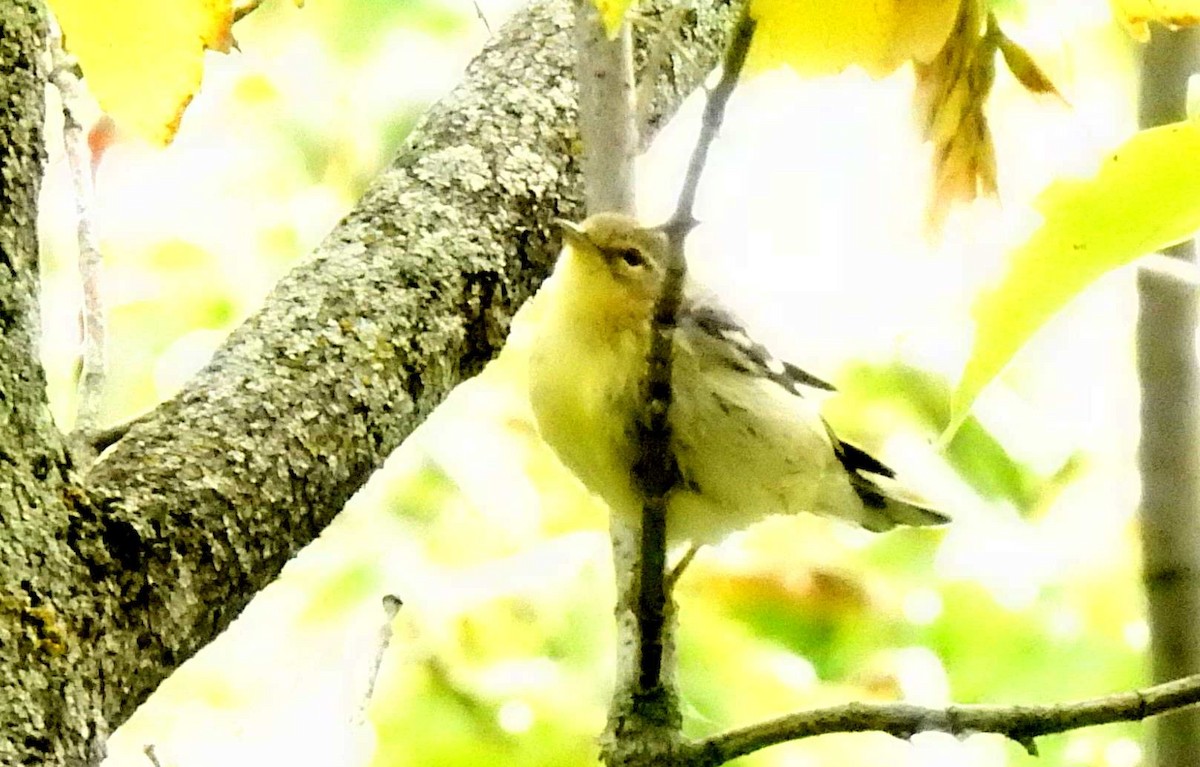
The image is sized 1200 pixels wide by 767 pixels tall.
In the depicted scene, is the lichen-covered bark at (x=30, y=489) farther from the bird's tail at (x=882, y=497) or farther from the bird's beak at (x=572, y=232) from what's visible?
the bird's tail at (x=882, y=497)

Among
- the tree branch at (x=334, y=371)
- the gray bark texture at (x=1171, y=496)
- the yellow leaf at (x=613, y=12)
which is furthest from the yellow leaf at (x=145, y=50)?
the gray bark texture at (x=1171, y=496)

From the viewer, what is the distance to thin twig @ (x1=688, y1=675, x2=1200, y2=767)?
713mm

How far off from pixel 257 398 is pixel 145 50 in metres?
0.53

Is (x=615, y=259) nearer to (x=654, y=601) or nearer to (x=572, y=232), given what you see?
(x=572, y=232)

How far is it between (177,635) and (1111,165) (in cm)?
67

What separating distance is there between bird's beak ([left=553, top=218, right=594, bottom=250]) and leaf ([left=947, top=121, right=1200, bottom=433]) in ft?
2.77

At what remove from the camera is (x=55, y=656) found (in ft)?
2.42

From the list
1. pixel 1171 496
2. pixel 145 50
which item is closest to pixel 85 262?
pixel 145 50

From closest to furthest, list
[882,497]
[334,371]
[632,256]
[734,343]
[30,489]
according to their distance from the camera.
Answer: [30,489]
[334,371]
[632,256]
[734,343]
[882,497]

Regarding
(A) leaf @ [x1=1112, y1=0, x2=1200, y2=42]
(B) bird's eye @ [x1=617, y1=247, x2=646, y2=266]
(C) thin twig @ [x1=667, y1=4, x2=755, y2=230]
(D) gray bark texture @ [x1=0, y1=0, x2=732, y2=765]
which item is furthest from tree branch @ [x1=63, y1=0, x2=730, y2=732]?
(A) leaf @ [x1=1112, y1=0, x2=1200, y2=42]

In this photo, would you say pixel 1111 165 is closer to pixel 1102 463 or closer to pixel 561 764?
pixel 561 764

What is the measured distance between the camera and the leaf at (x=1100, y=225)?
1.26 ft

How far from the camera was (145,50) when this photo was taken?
46cm

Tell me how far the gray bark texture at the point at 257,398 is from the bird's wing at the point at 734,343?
27cm
